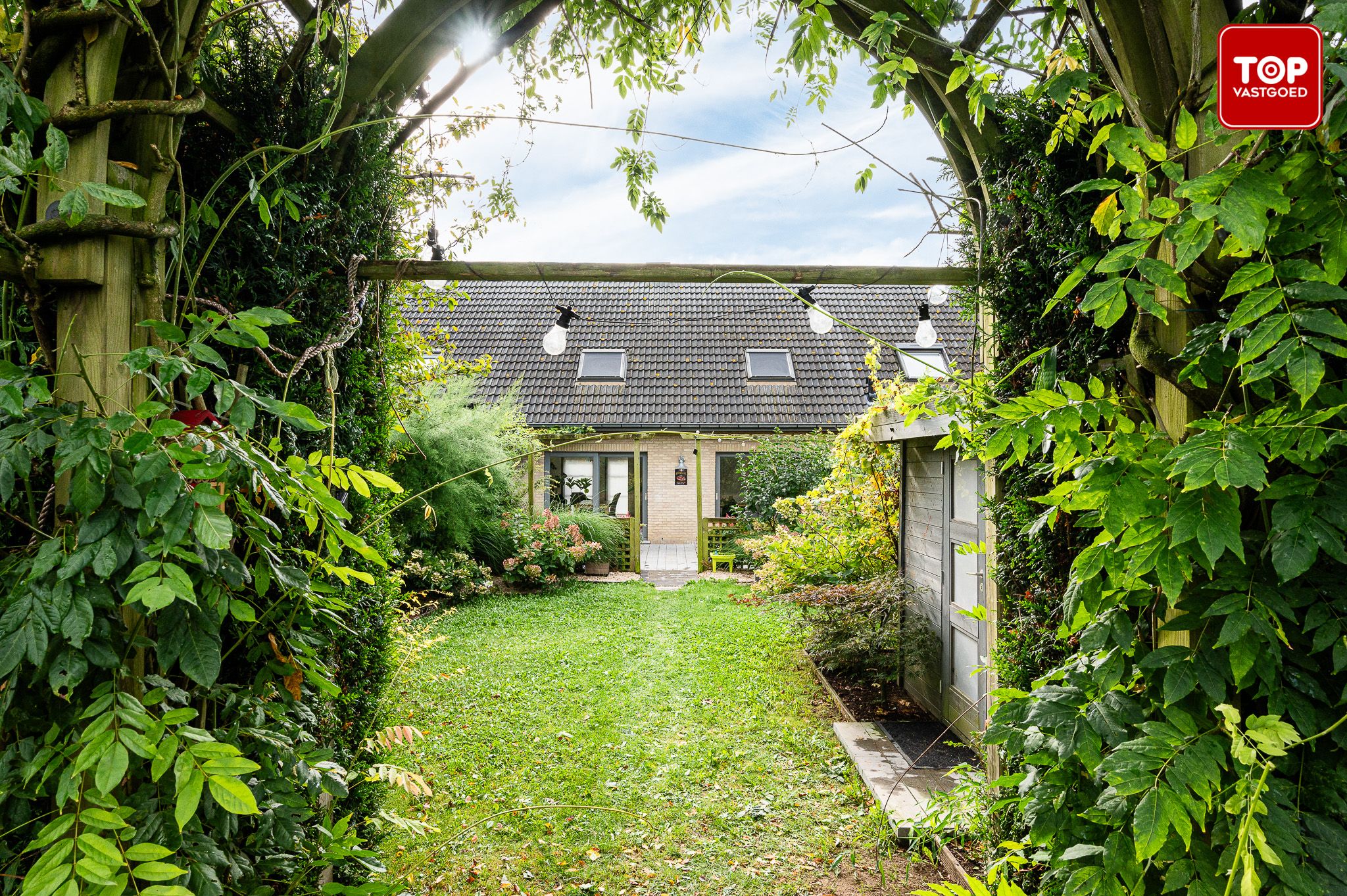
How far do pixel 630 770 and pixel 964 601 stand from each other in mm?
2684

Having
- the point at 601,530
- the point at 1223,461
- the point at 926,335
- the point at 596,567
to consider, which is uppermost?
the point at 926,335

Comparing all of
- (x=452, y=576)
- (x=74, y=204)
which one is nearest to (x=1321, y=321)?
(x=74, y=204)

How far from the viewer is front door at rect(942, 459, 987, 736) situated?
4.70m

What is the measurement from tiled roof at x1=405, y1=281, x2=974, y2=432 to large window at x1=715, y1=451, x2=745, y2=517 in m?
1.35

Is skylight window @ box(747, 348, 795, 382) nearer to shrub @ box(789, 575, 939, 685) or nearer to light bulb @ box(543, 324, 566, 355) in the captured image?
light bulb @ box(543, 324, 566, 355)

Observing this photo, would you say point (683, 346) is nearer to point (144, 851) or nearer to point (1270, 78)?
point (1270, 78)

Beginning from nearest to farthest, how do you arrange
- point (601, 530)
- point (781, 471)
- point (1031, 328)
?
point (1031, 328), point (601, 530), point (781, 471)

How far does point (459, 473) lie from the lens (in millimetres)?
10328

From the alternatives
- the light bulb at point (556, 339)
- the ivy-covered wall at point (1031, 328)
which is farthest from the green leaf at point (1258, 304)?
the light bulb at point (556, 339)

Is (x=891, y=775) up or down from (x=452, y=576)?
down

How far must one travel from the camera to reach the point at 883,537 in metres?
6.85

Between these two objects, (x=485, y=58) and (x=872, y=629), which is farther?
(x=872, y=629)

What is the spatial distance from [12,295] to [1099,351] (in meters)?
2.80

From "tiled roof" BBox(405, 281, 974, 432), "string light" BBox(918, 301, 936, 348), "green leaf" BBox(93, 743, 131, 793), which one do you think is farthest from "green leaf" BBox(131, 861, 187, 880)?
"tiled roof" BBox(405, 281, 974, 432)
